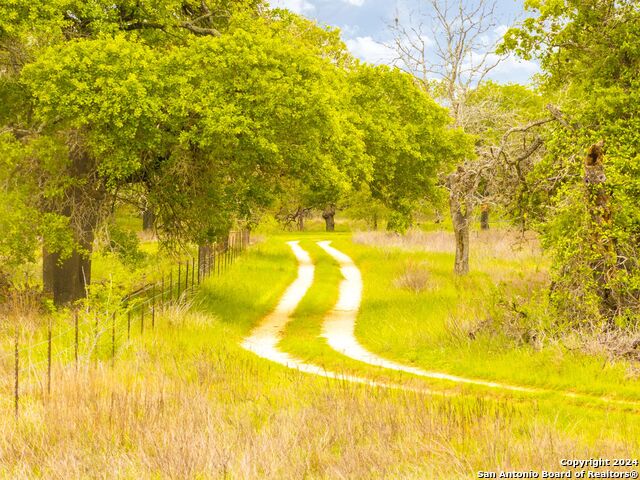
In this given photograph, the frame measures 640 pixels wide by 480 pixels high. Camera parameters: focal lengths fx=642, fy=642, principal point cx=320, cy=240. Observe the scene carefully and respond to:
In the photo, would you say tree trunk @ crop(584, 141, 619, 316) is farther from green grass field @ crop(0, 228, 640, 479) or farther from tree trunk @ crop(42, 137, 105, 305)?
tree trunk @ crop(42, 137, 105, 305)

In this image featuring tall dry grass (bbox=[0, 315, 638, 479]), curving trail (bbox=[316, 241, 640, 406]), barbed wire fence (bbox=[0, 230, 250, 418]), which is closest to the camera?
tall dry grass (bbox=[0, 315, 638, 479])

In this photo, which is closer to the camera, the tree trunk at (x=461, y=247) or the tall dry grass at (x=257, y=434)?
the tall dry grass at (x=257, y=434)

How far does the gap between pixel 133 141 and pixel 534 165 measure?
10076 mm

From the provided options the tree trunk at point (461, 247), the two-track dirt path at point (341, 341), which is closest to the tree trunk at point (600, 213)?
the two-track dirt path at point (341, 341)

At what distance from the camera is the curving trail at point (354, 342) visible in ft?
35.4

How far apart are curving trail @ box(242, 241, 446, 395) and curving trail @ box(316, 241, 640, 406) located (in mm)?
1161

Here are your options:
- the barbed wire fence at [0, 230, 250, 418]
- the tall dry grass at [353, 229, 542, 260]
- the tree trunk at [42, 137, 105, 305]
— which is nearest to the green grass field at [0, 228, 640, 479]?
the barbed wire fence at [0, 230, 250, 418]

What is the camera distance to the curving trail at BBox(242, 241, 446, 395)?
1134cm

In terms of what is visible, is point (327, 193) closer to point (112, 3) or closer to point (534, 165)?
point (534, 165)

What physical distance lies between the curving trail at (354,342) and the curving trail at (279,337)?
1161 millimetres

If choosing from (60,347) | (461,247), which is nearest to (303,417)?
(60,347)

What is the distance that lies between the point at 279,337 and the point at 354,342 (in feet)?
7.05

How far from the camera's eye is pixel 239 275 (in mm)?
25906

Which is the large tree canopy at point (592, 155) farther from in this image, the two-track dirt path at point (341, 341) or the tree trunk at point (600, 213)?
the two-track dirt path at point (341, 341)
